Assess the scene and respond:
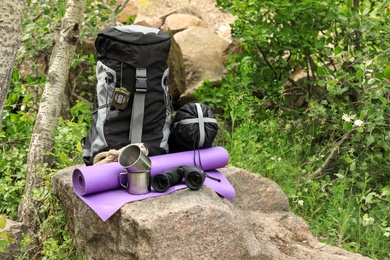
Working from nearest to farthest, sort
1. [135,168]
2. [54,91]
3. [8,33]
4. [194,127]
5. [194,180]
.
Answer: [8,33], [135,168], [194,180], [194,127], [54,91]

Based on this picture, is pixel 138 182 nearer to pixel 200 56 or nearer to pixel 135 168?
pixel 135 168

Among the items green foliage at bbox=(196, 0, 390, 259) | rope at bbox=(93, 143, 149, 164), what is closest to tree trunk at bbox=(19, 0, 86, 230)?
rope at bbox=(93, 143, 149, 164)

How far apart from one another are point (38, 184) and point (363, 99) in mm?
2872

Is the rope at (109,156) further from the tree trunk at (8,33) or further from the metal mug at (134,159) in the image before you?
the tree trunk at (8,33)

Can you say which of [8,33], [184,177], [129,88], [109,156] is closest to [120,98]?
[129,88]

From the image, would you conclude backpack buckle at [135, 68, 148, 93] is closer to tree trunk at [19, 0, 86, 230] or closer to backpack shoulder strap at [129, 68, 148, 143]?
backpack shoulder strap at [129, 68, 148, 143]

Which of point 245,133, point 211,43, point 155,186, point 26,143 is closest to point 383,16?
point 245,133

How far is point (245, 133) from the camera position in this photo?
5430mm

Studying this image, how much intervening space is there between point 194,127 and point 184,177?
43cm

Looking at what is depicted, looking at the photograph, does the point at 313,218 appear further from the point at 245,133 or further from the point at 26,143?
the point at 26,143

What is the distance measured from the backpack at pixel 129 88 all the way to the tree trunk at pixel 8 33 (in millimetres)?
743

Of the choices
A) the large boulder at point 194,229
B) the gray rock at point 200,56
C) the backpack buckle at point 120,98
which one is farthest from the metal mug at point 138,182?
the gray rock at point 200,56

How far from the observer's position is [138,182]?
3.47m

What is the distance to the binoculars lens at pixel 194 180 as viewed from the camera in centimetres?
353
